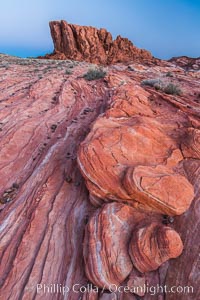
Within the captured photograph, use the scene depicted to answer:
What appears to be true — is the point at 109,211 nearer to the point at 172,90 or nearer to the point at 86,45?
the point at 172,90

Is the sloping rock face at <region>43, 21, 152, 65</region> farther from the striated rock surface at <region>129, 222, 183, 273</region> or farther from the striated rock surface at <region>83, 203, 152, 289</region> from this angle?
the striated rock surface at <region>129, 222, 183, 273</region>

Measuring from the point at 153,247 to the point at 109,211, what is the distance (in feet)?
3.62

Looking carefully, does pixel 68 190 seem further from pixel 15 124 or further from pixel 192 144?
pixel 15 124

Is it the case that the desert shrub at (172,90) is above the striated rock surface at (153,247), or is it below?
above

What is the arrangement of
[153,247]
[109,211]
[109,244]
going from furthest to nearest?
[109,211] < [109,244] < [153,247]

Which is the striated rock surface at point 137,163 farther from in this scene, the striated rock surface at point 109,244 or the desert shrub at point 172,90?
the desert shrub at point 172,90

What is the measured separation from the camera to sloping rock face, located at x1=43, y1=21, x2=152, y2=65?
187 feet

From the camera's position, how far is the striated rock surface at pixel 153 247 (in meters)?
3.92

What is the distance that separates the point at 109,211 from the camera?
15.3ft

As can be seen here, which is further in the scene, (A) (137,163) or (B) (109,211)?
(A) (137,163)

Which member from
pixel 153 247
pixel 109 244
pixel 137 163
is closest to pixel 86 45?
pixel 137 163

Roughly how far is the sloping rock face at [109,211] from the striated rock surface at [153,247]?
18mm

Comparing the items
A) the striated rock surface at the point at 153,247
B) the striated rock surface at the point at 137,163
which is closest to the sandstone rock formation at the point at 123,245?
the striated rock surface at the point at 153,247

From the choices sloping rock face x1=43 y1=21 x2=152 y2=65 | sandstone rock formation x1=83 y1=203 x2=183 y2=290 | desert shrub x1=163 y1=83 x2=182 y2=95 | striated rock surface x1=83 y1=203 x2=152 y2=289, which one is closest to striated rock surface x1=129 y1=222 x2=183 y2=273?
sandstone rock formation x1=83 y1=203 x2=183 y2=290
